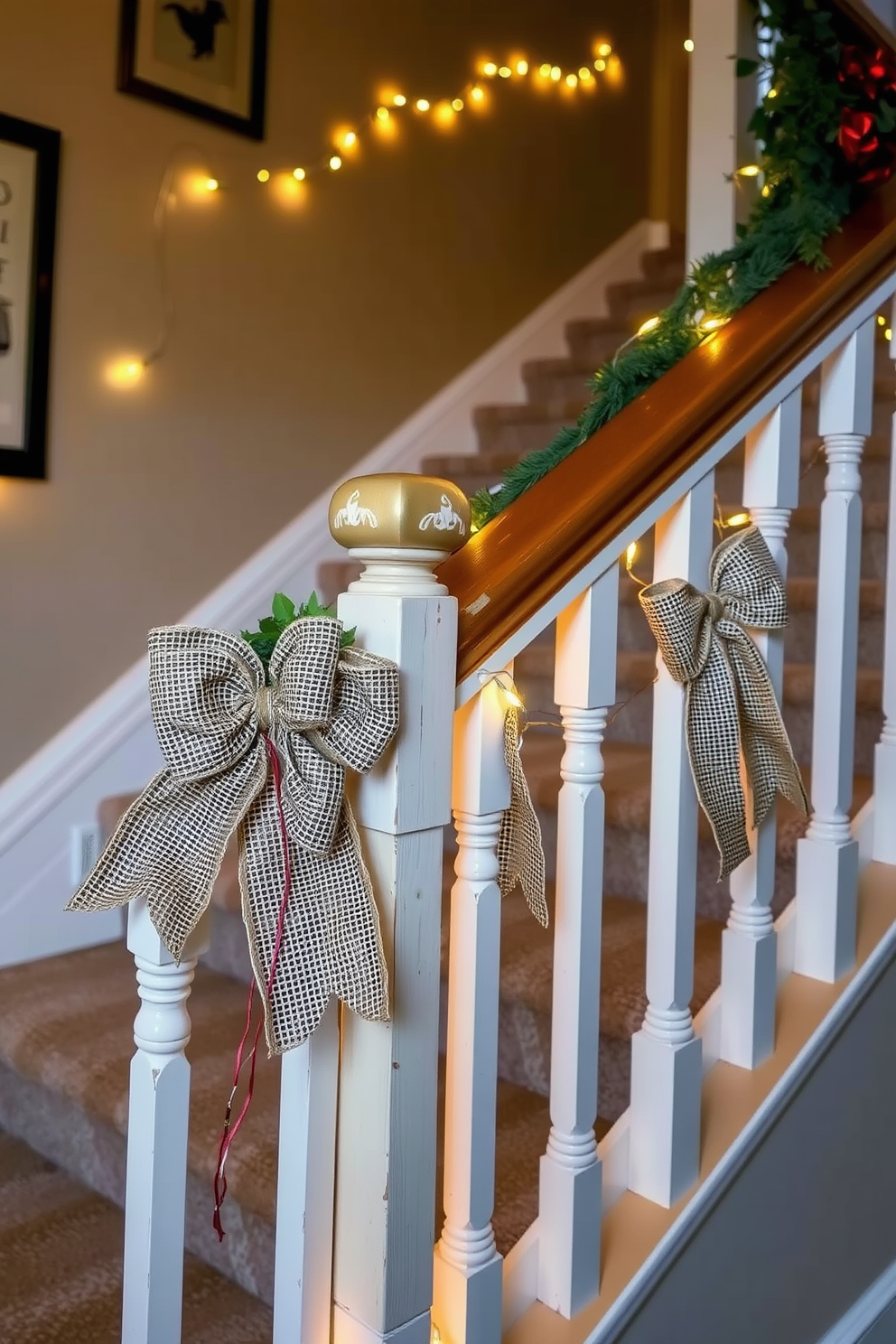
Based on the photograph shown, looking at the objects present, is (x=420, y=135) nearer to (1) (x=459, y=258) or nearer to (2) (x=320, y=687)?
(1) (x=459, y=258)

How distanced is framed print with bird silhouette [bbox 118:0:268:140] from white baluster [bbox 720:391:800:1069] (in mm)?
1591

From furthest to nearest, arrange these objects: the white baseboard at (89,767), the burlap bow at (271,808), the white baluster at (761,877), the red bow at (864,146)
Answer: the white baseboard at (89,767)
the red bow at (864,146)
the white baluster at (761,877)
the burlap bow at (271,808)

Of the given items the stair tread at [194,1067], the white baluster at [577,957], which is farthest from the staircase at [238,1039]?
the white baluster at [577,957]

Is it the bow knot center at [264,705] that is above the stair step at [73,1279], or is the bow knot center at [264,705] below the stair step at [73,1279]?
above

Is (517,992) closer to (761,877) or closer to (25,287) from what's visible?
(761,877)

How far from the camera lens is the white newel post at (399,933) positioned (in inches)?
28.7

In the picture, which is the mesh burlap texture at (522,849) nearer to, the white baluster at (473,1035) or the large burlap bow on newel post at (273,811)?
the white baluster at (473,1035)

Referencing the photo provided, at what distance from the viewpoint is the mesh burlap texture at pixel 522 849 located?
0.85m

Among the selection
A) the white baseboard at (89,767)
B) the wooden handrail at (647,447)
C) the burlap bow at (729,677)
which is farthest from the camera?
the white baseboard at (89,767)

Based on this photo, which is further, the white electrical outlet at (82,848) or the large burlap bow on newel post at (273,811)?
the white electrical outlet at (82,848)

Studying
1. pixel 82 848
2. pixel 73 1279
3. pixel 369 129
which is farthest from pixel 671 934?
pixel 369 129

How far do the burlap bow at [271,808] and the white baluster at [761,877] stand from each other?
490mm

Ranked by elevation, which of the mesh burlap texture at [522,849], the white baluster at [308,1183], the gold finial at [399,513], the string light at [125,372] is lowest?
the white baluster at [308,1183]

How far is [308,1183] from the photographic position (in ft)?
2.49
